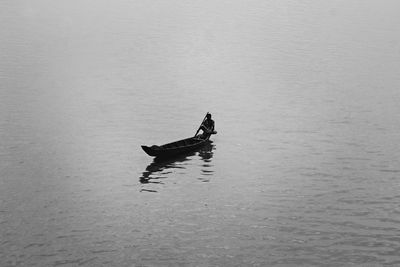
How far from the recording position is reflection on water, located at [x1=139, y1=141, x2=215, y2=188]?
3472 centimetres

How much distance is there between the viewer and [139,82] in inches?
2638

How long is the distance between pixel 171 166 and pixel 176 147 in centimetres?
198

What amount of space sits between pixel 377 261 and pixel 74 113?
3280 centimetres

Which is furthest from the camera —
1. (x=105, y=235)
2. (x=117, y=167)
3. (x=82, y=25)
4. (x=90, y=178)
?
(x=82, y=25)

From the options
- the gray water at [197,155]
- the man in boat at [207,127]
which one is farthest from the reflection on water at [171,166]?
the man in boat at [207,127]

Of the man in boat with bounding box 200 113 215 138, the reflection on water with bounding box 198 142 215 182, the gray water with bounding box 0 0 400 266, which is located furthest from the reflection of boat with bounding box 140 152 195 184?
the man in boat with bounding box 200 113 215 138

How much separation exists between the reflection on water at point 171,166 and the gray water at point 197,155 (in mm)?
142

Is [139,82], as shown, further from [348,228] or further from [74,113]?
[348,228]

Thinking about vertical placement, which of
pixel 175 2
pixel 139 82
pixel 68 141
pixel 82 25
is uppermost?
pixel 175 2

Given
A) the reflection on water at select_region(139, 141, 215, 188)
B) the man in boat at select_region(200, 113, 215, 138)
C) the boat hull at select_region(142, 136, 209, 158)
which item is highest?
the man in boat at select_region(200, 113, 215, 138)

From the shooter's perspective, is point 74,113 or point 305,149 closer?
point 305,149

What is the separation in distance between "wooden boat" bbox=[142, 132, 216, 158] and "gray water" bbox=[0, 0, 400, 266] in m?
0.72

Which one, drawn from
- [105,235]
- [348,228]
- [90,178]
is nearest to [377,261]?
[348,228]

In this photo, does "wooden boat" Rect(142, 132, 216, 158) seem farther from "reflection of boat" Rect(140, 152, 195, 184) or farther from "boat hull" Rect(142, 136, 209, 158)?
"reflection of boat" Rect(140, 152, 195, 184)
